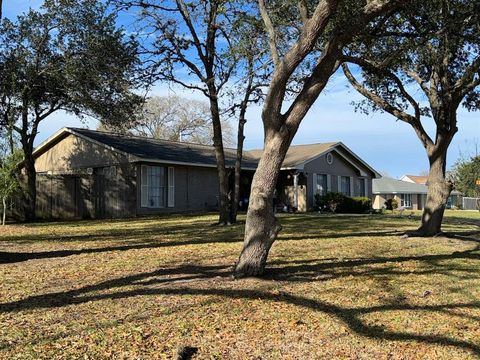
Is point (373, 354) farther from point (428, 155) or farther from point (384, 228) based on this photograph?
point (384, 228)

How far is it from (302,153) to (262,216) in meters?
23.1

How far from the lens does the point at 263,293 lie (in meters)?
6.39

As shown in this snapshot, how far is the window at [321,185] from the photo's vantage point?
29.5 metres

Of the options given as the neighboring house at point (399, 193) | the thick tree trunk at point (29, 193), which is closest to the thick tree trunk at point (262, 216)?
the thick tree trunk at point (29, 193)

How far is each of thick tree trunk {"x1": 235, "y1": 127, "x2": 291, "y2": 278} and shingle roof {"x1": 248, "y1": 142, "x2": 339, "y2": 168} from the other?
793 inches

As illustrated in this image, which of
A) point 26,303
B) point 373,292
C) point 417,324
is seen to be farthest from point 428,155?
point 26,303

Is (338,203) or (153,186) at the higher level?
(153,186)

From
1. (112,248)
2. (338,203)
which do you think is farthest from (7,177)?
(338,203)

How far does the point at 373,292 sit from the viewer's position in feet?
21.6

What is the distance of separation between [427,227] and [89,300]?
30.6 ft

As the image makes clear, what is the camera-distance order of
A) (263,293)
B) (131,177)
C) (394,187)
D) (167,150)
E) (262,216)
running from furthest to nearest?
(394,187), (167,150), (131,177), (262,216), (263,293)

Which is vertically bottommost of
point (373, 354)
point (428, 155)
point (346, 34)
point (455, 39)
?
point (373, 354)

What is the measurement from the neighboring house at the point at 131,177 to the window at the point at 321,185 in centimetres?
43

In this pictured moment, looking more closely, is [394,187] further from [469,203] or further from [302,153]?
[302,153]
